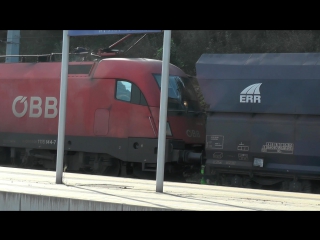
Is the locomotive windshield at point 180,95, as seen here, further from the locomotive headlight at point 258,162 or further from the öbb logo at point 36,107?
the öbb logo at point 36,107

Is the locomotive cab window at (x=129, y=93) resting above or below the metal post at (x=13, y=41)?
below

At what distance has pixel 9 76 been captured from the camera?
19047mm

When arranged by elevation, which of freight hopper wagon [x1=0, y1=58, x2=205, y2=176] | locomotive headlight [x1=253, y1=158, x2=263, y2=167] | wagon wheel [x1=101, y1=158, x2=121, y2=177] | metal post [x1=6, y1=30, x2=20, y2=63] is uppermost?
metal post [x1=6, y1=30, x2=20, y2=63]

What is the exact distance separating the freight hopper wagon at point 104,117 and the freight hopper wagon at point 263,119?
139 centimetres

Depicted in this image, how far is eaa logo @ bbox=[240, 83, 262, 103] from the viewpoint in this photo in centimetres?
1455

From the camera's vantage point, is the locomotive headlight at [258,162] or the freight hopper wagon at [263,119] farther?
the locomotive headlight at [258,162]

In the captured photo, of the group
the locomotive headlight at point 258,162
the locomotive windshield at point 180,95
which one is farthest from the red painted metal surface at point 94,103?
the locomotive headlight at point 258,162

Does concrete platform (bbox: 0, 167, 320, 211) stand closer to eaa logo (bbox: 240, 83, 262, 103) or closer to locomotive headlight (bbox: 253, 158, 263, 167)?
locomotive headlight (bbox: 253, 158, 263, 167)

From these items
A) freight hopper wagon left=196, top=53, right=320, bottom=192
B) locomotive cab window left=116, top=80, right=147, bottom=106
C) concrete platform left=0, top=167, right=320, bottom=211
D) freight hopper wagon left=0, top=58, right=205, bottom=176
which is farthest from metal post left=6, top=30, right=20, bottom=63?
concrete platform left=0, top=167, right=320, bottom=211

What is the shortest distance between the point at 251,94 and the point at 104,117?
4.39m

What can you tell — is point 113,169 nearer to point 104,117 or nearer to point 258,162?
point 104,117

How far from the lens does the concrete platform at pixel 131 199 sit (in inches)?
296

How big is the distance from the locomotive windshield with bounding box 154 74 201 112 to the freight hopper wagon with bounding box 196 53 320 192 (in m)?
1.56
